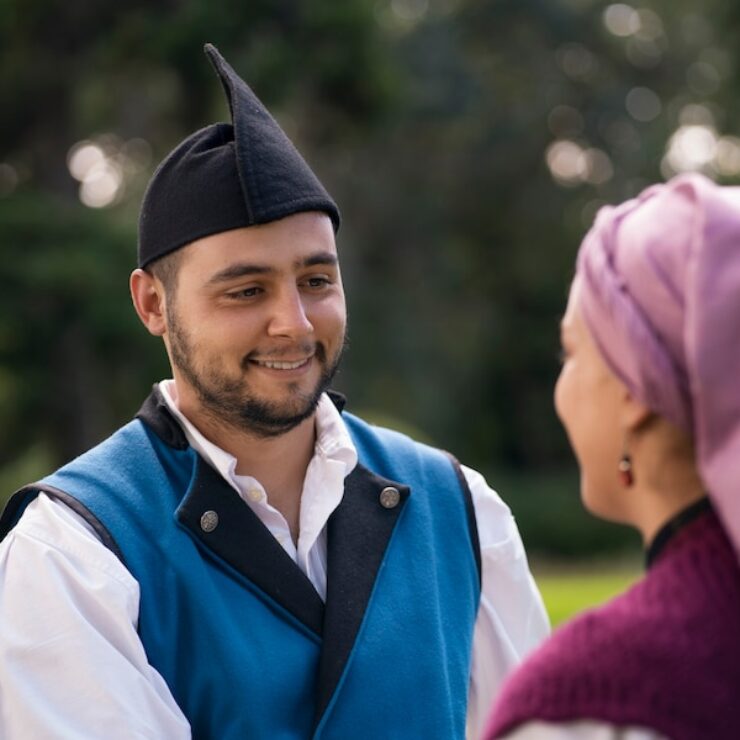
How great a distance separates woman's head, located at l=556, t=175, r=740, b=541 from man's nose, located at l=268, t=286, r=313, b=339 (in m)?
0.88

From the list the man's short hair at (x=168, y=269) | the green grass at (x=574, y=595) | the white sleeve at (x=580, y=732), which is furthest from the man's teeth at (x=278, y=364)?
the green grass at (x=574, y=595)

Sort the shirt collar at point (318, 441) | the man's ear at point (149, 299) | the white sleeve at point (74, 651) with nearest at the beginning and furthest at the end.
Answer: the white sleeve at point (74, 651), the shirt collar at point (318, 441), the man's ear at point (149, 299)

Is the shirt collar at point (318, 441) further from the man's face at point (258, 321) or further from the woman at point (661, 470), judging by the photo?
the woman at point (661, 470)

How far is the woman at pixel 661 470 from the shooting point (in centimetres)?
154

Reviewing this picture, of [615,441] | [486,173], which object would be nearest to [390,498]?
[615,441]

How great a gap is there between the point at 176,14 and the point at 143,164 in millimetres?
5607

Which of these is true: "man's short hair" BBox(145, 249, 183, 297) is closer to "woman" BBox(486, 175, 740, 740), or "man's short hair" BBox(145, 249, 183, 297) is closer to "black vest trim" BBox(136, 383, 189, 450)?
"black vest trim" BBox(136, 383, 189, 450)

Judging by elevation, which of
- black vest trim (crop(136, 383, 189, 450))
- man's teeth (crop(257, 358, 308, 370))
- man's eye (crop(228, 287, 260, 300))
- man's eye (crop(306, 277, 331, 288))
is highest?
man's eye (crop(228, 287, 260, 300))

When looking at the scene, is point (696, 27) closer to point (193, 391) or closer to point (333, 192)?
point (333, 192)

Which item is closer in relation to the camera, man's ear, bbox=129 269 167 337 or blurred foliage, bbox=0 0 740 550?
man's ear, bbox=129 269 167 337

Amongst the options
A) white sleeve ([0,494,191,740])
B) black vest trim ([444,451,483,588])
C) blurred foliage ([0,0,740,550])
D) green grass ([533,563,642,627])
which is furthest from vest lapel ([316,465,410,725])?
blurred foliage ([0,0,740,550])

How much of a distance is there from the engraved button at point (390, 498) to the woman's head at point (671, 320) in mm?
1015

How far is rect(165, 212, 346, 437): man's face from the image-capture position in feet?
8.46

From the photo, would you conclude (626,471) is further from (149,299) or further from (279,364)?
(149,299)
